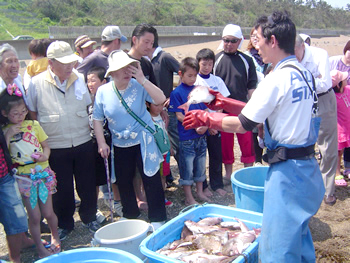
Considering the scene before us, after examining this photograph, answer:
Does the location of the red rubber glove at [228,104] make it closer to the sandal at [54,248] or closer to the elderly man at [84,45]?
the sandal at [54,248]

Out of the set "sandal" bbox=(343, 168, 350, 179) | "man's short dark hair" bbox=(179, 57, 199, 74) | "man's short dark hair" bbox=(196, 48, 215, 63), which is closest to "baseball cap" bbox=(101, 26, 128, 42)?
"man's short dark hair" bbox=(179, 57, 199, 74)

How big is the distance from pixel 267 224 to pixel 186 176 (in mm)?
2234

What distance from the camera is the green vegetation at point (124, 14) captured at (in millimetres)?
43172

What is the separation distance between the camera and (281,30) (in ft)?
7.66

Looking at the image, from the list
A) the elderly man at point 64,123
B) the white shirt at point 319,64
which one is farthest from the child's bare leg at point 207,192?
the white shirt at point 319,64

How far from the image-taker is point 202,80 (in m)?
4.66

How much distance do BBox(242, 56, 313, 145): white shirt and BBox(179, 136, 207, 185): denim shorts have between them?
87.4 inches

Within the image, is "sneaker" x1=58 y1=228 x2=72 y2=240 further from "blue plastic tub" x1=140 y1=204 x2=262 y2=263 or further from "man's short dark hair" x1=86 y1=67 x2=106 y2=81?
"man's short dark hair" x1=86 y1=67 x2=106 y2=81

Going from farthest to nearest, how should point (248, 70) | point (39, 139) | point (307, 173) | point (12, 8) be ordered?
point (12, 8), point (248, 70), point (39, 139), point (307, 173)

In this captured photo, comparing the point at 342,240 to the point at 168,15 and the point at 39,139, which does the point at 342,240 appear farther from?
the point at 168,15

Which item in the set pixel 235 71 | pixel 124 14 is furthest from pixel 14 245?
pixel 124 14

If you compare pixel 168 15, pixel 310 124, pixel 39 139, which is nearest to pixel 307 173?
pixel 310 124

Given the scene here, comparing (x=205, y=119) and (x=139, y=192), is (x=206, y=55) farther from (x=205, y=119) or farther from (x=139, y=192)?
(x=205, y=119)

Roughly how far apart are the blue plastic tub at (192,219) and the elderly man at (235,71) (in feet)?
6.36
